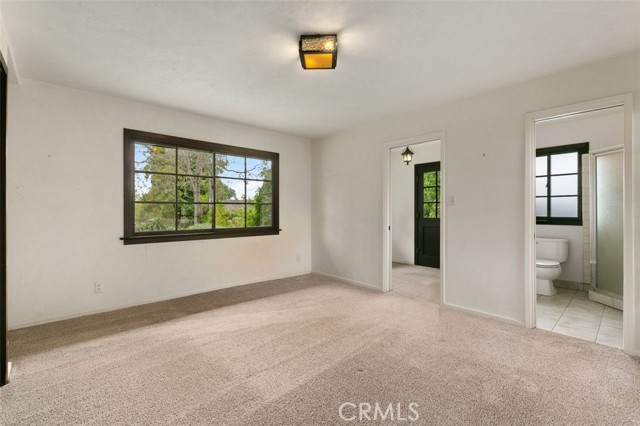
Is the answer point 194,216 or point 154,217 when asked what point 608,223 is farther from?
point 154,217

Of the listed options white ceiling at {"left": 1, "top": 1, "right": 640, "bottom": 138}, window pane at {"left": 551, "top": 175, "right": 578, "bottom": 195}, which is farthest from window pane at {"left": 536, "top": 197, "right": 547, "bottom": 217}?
white ceiling at {"left": 1, "top": 1, "right": 640, "bottom": 138}

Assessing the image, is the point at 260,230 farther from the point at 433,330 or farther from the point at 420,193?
the point at 420,193

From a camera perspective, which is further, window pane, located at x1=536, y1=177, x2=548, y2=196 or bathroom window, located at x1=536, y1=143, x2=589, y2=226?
window pane, located at x1=536, y1=177, x2=548, y2=196

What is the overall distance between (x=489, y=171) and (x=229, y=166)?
3513mm

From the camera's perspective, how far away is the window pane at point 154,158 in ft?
11.9

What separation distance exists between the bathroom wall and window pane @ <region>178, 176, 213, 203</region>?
4.94 metres

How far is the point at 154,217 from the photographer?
12.2 feet

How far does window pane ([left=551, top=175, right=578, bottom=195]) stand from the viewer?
4.31 m

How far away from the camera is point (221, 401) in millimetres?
1791

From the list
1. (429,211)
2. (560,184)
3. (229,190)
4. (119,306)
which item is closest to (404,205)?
(429,211)

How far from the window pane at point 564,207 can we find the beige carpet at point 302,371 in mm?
2534

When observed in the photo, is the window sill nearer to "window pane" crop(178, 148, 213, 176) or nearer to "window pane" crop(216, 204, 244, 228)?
"window pane" crop(216, 204, 244, 228)

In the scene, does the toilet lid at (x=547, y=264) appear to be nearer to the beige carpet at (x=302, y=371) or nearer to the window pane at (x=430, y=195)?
the beige carpet at (x=302, y=371)

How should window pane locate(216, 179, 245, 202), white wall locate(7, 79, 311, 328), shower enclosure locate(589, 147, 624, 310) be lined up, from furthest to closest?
window pane locate(216, 179, 245, 202), shower enclosure locate(589, 147, 624, 310), white wall locate(7, 79, 311, 328)
